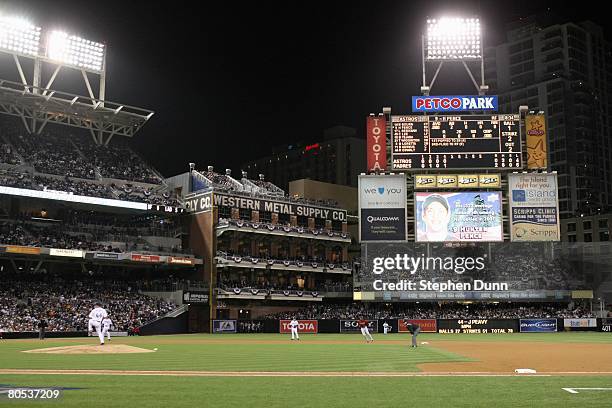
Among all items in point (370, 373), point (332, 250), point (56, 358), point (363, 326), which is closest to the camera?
point (370, 373)

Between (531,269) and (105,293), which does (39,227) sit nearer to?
(105,293)

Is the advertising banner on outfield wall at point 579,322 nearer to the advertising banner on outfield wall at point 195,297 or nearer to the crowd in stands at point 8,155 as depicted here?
the advertising banner on outfield wall at point 195,297

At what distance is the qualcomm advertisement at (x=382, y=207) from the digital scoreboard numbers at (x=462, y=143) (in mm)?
1867

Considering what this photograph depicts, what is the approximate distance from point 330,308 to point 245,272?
10.00 metres

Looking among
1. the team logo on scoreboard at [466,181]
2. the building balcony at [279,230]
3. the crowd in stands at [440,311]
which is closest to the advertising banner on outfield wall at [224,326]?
the crowd in stands at [440,311]

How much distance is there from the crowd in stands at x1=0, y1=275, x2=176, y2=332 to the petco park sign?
29.0m

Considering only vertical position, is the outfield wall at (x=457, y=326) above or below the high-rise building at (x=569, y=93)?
below

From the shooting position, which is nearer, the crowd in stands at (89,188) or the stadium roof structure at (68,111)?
the crowd in stands at (89,188)

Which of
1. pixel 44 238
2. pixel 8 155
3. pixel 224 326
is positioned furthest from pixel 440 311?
pixel 8 155

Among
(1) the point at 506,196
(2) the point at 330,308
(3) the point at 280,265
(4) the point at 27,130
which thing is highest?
(4) the point at 27,130

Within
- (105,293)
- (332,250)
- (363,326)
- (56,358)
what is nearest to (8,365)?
(56,358)

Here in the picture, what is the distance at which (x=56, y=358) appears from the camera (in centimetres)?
2359

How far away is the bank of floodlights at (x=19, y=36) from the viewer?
59844 mm

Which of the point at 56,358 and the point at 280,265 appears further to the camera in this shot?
the point at 280,265
